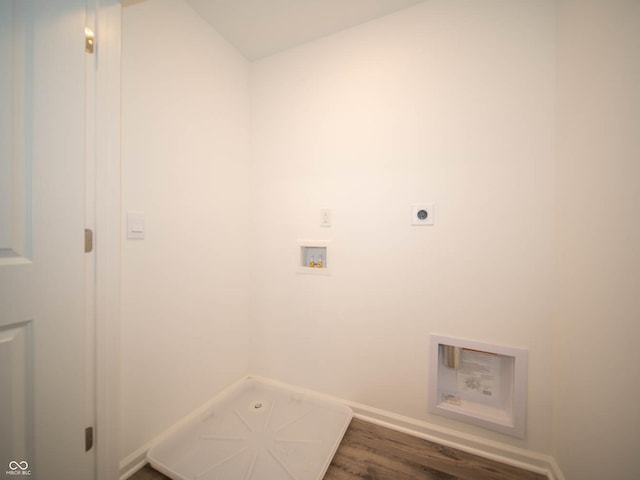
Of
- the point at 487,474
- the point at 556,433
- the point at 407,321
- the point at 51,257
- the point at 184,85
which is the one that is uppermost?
the point at 184,85

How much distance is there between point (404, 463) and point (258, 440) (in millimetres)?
720

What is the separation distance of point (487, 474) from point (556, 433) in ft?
1.17

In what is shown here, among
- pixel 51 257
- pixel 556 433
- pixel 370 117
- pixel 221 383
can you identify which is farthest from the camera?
pixel 221 383

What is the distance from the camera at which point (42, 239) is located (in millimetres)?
774

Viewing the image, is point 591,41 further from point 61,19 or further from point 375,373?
point 61,19

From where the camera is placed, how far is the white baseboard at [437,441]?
106 centimetres

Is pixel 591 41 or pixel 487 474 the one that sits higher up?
pixel 591 41

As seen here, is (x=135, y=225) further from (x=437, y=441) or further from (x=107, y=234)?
(x=437, y=441)

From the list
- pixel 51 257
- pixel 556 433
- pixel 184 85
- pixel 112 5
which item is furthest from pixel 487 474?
pixel 112 5

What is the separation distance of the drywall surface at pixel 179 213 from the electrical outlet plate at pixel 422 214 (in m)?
1.15

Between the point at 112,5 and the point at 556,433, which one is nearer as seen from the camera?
the point at 112,5

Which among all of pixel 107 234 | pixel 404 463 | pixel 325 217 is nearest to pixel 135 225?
pixel 107 234

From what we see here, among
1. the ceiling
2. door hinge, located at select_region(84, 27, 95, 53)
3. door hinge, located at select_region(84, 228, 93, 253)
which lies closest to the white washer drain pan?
door hinge, located at select_region(84, 228, 93, 253)

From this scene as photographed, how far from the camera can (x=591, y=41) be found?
847mm
